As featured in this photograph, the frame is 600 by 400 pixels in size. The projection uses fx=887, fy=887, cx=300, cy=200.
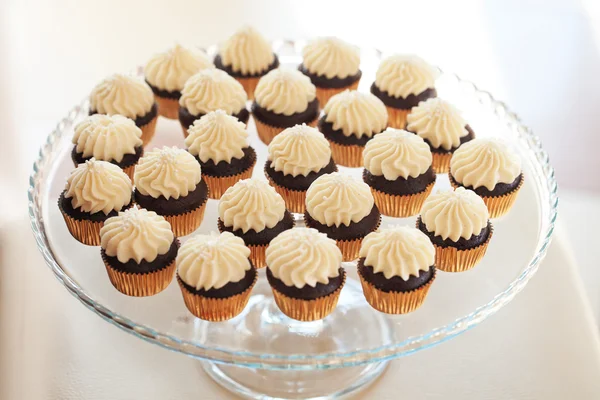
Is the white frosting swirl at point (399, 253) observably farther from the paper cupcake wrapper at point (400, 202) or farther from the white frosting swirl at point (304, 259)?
the paper cupcake wrapper at point (400, 202)

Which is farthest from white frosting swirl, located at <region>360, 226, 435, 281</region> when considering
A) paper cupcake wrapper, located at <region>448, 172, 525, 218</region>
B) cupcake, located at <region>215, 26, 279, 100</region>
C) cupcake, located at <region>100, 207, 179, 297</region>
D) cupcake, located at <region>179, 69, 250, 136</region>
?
cupcake, located at <region>215, 26, 279, 100</region>

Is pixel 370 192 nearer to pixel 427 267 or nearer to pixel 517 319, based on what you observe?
pixel 427 267

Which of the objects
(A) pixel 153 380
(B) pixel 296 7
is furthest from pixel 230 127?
(B) pixel 296 7

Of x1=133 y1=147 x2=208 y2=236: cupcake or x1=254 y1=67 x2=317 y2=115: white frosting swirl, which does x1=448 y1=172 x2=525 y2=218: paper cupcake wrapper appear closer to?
x1=254 y1=67 x2=317 y2=115: white frosting swirl

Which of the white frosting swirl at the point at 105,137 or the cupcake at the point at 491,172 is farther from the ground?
the cupcake at the point at 491,172

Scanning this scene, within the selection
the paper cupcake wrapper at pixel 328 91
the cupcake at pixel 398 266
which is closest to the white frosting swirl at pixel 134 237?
the cupcake at pixel 398 266

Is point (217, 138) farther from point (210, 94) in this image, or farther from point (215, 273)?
point (215, 273)
